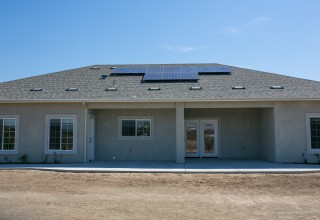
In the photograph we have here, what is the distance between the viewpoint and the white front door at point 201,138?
19.2 meters

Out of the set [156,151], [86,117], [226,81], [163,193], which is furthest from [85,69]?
[163,193]

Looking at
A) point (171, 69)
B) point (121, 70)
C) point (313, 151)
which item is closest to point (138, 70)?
point (121, 70)

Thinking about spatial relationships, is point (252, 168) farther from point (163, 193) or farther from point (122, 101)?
point (122, 101)

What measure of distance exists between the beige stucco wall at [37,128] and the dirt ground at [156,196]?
252cm

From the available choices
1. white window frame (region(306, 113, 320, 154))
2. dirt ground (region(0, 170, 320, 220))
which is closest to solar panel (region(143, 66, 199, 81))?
white window frame (region(306, 113, 320, 154))

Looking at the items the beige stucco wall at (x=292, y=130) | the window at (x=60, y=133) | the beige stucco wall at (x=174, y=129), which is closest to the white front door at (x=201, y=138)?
the beige stucco wall at (x=174, y=129)

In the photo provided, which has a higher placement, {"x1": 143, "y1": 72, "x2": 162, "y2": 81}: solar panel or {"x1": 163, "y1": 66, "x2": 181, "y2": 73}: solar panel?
{"x1": 163, "y1": 66, "x2": 181, "y2": 73}: solar panel

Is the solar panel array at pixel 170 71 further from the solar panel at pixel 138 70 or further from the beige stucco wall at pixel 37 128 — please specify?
the beige stucco wall at pixel 37 128

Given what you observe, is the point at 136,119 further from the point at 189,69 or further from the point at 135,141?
the point at 189,69

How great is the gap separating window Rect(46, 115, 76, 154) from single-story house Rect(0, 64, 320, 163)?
0.05 meters

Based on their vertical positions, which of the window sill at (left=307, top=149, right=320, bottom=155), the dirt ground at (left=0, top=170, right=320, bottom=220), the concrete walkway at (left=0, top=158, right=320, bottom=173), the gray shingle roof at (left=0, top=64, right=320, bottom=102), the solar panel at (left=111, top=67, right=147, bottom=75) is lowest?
the dirt ground at (left=0, top=170, right=320, bottom=220)

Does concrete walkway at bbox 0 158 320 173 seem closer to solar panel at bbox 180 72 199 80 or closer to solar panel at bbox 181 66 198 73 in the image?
solar panel at bbox 180 72 199 80

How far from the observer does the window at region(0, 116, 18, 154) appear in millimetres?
16578

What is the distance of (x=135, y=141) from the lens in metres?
18.0
